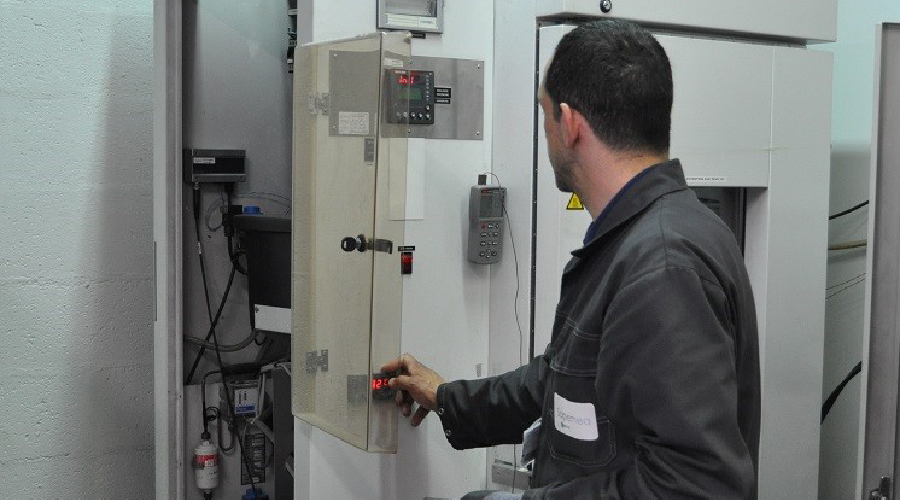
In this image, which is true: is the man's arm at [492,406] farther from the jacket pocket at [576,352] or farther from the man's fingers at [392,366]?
the jacket pocket at [576,352]

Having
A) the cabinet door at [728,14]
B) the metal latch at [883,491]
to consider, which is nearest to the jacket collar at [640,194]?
the cabinet door at [728,14]

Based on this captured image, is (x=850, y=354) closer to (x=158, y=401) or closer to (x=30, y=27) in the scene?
(x=158, y=401)

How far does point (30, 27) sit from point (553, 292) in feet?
6.07

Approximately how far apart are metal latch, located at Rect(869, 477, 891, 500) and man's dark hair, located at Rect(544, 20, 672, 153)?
1563mm

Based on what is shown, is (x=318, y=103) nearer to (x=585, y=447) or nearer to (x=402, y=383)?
(x=402, y=383)

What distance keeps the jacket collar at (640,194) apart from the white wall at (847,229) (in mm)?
2168

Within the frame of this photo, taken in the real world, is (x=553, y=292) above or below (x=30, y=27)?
below

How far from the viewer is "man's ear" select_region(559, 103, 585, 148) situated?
155 cm

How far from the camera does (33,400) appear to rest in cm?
330

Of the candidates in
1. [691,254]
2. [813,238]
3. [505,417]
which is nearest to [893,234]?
[813,238]

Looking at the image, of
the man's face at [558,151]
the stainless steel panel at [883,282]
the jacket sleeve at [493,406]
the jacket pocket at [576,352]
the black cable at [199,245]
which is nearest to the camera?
the jacket pocket at [576,352]

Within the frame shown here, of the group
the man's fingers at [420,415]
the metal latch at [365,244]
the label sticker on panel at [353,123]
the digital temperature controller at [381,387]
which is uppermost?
the label sticker on panel at [353,123]

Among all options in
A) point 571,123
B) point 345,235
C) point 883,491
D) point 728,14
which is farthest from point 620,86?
point 883,491

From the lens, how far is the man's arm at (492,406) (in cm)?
198
